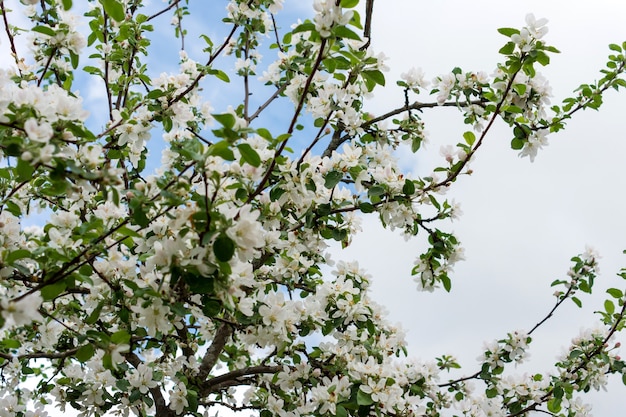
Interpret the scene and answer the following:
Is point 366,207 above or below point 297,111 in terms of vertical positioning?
above

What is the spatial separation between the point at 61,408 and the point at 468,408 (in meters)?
2.67

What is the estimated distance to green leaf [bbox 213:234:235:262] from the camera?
1917mm

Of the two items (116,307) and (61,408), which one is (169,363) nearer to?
(61,408)

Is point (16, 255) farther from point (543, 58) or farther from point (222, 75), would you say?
point (543, 58)

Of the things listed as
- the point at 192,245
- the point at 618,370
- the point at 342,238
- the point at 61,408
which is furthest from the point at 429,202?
the point at 61,408

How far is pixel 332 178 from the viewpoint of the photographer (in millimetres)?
3078

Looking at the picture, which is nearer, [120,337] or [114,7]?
[120,337]

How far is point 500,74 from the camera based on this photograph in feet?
11.1

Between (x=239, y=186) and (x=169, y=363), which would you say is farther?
(x=169, y=363)

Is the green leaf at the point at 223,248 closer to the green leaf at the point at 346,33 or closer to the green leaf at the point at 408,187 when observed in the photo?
the green leaf at the point at 346,33

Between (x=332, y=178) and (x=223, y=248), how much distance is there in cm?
125

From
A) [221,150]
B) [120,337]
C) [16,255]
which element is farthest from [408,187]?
[16,255]

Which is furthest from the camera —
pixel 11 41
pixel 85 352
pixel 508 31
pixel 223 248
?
pixel 11 41

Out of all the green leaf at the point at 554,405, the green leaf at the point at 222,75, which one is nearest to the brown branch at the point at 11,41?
the green leaf at the point at 222,75
